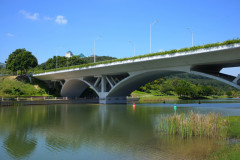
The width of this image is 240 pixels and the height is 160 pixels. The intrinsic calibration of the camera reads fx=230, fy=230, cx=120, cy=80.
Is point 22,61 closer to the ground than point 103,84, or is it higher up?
higher up

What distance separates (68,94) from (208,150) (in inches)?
2236

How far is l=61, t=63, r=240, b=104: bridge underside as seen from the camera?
31491 millimetres

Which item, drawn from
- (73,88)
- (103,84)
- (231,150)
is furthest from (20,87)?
(231,150)

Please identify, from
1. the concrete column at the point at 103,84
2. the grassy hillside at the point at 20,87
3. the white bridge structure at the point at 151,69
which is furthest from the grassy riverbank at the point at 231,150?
the grassy hillside at the point at 20,87

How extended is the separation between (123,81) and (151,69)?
742cm

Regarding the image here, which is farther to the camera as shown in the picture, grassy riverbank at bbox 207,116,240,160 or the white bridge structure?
the white bridge structure

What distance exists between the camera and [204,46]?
1083 inches

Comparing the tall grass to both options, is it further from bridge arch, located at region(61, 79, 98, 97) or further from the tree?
the tree

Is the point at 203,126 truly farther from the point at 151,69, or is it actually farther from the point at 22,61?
the point at 22,61

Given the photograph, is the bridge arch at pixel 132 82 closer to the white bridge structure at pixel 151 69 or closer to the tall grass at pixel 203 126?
the white bridge structure at pixel 151 69

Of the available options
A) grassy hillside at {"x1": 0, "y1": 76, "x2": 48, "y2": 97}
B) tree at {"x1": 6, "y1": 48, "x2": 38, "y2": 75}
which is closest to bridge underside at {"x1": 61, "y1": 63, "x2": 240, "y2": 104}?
grassy hillside at {"x1": 0, "y1": 76, "x2": 48, "y2": 97}

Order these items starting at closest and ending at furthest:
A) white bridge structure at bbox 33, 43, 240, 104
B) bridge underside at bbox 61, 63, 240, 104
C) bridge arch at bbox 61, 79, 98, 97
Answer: white bridge structure at bbox 33, 43, 240, 104 < bridge underside at bbox 61, 63, 240, 104 < bridge arch at bbox 61, 79, 98, 97

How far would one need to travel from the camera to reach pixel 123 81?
43.3 meters

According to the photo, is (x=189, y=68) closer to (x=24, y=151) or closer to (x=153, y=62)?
(x=153, y=62)
